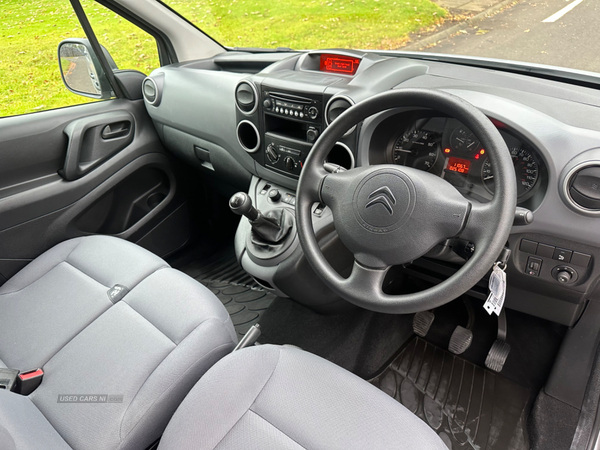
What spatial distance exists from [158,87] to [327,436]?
1692 mm

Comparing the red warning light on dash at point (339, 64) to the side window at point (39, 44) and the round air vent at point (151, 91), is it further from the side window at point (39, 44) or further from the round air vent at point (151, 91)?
the side window at point (39, 44)

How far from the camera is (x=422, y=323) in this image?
6.33 ft

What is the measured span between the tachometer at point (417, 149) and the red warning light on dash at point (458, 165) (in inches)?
1.9

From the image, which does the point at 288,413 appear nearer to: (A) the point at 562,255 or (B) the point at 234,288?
(A) the point at 562,255

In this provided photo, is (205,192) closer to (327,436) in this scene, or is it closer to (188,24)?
(188,24)

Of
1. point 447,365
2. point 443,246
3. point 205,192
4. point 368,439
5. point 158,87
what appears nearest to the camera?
point 368,439

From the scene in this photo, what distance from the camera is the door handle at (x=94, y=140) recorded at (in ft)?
5.97

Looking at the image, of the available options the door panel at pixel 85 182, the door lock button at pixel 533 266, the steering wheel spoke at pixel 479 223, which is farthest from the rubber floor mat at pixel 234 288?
the steering wheel spoke at pixel 479 223

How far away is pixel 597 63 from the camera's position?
4.68ft

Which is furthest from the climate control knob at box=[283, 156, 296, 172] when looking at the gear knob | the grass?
the grass

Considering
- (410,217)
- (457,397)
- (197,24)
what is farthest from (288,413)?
(197,24)

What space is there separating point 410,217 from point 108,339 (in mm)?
846

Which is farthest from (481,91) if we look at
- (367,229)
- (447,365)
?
(447,365)

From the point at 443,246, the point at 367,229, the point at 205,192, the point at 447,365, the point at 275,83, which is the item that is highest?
the point at 275,83
